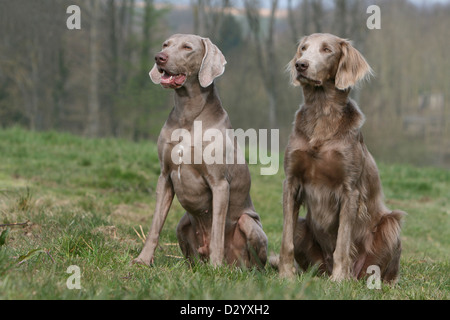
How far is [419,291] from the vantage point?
142 inches

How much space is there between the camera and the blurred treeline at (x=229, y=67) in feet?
72.2

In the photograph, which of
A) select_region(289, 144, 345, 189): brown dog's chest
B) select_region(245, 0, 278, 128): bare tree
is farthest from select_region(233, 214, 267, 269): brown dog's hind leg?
select_region(245, 0, 278, 128): bare tree

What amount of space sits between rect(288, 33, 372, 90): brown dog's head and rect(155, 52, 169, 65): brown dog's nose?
3.29 feet

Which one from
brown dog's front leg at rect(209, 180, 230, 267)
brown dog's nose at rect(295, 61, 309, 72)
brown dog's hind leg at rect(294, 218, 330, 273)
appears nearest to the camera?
brown dog's nose at rect(295, 61, 309, 72)

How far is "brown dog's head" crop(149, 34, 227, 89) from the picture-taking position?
13.7 ft

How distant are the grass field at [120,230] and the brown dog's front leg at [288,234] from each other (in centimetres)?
20

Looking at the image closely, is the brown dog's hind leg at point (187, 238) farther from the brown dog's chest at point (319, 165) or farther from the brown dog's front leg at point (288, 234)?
the brown dog's chest at point (319, 165)

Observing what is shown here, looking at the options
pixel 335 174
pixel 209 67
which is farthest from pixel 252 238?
pixel 209 67

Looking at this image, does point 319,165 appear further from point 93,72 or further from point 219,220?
point 93,72

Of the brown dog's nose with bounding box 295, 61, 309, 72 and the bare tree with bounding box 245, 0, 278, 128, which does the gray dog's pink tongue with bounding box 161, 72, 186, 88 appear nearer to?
the brown dog's nose with bounding box 295, 61, 309, 72

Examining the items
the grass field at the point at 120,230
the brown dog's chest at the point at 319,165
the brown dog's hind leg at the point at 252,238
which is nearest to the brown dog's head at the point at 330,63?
the brown dog's chest at the point at 319,165

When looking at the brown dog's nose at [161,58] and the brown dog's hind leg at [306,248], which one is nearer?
the brown dog's nose at [161,58]

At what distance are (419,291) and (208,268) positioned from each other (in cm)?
143
